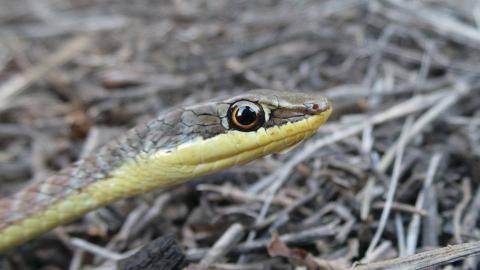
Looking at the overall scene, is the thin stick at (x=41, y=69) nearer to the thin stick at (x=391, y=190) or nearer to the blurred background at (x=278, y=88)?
the blurred background at (x=278, y=88)

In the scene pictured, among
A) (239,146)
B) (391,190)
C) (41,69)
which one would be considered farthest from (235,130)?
(41,69)

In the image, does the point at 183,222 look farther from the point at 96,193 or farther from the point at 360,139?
the point at 360,139

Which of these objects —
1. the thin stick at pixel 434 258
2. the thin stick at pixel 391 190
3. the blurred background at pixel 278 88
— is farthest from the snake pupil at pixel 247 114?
the thin stick at pixel 434 258

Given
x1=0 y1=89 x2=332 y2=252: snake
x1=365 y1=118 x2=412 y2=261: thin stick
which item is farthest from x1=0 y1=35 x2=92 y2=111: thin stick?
x1=365 y1=118 x2=412 y2=261: thin stick

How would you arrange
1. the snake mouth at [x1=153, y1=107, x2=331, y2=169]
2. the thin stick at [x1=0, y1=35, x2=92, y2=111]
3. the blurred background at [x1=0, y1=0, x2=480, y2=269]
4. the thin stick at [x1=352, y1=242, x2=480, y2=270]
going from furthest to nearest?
the thin stick at [x1=0, y1=35, x2=92, y2=111] < the blurred background at [x1=0, y1=0, x2=480, y2=269] < the snake mouth at [x1=153, y1=107, x2=331, y2=169] < the thin stick at [x1=352, y1=242, x2=480, y2=270]

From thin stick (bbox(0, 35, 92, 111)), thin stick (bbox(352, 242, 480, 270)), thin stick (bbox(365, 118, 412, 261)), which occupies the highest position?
thin stick (bbox(0, 35, 92, 111))

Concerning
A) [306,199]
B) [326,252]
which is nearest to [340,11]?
[306,199]

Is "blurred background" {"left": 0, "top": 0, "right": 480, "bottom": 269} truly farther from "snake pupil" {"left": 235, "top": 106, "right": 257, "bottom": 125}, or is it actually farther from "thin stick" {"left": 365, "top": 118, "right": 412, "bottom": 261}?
"snake pupil" {"left": 235, "top": 106, "right": 257, "bottom": 125}
